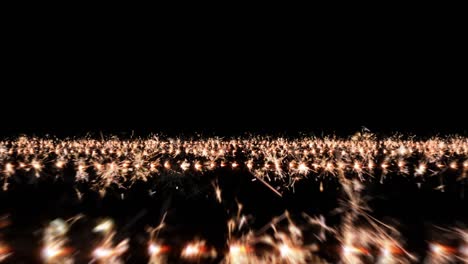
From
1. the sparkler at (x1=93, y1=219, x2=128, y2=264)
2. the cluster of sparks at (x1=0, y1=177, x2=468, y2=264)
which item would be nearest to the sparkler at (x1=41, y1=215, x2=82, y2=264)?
the cluster of sparks at (x1=0, y1=177, x2=468, y2=264)

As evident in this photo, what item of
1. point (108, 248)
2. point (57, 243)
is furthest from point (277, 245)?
point (57, 243)

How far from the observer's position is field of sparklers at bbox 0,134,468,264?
159 centimetres

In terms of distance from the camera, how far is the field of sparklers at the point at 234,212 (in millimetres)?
1593

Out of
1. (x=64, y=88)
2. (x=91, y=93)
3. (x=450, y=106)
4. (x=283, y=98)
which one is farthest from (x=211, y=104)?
(x=450, y=106)

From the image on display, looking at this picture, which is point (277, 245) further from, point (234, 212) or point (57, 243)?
point (57, 243)

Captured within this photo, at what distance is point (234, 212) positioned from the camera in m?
1.98

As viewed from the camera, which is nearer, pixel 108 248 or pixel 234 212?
pixel 108 248

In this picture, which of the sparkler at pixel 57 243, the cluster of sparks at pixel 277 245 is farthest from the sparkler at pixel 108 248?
the sparkler at pixel 57 243

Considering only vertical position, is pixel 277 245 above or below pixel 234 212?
below

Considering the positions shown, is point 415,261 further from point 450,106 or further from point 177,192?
point 450,106

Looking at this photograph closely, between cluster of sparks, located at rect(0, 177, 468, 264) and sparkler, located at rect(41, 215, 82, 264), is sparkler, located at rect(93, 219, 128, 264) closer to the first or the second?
cluster of sparks, located at rect(0, 177, 468, 264)

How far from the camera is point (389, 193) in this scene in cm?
229

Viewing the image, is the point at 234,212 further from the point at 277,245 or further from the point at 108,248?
the point at 108,248

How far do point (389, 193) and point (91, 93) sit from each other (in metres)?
16.1
